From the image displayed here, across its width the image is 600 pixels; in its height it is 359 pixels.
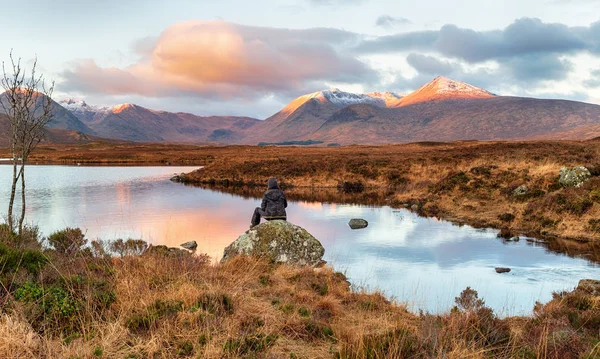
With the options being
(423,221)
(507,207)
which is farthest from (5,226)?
(507,207)

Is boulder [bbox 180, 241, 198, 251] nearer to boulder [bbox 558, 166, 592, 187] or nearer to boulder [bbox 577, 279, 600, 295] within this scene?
boulder [bbox 577, 279, 600, 295]

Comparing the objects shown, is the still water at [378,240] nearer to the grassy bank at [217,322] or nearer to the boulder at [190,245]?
the boulder at [190,245]

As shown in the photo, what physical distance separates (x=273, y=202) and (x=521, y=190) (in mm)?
18317

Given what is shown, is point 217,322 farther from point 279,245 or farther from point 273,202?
point 273,202

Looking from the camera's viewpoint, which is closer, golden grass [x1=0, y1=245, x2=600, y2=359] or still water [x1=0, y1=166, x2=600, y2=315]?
golden grass [x1=0, y1=245, x2=600, y2=359]

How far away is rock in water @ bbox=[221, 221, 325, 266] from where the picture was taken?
14.6 metres

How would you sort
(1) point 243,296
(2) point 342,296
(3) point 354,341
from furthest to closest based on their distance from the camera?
1. (2) point 342,296
2. (1) point 243,296
3. (3) point 354,341

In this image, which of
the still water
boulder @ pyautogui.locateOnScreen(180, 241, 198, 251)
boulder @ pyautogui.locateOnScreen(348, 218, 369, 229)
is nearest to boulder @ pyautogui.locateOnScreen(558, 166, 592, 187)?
the still water

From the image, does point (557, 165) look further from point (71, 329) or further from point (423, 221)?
point (71, 329)

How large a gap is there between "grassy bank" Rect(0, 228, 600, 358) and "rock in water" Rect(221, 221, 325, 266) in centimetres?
416

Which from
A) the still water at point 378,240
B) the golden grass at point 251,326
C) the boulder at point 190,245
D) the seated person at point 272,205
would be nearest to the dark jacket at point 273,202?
the seated person at point 272,205

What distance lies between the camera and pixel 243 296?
8516 millimetres

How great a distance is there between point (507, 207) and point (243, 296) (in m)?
22.6

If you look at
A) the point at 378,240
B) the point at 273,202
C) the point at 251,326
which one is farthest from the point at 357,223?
the point at 251,326
